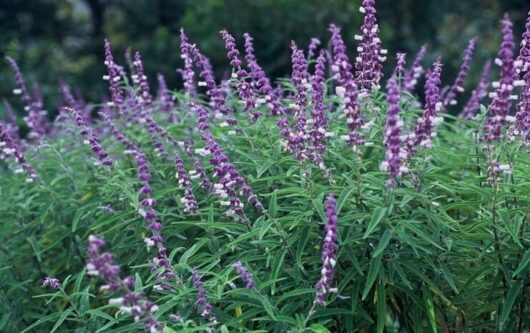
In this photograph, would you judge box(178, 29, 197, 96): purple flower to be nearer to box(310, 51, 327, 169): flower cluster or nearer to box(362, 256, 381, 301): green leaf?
box(310, 51, 327, 169): flower cluster

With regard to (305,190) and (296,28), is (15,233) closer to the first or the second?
(305,190)

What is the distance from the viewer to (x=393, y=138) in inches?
152

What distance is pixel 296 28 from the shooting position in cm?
1563

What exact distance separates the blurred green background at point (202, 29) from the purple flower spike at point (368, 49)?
851 cm

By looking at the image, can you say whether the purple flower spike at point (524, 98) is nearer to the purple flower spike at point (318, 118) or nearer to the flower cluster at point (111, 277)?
the purple flower spike at point (318, 118)

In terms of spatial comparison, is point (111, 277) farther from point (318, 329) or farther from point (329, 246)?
point (318, 329)

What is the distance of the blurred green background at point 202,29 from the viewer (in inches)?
612

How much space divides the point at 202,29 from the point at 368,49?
11.2 metres

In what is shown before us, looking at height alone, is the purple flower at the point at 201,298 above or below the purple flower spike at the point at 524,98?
below

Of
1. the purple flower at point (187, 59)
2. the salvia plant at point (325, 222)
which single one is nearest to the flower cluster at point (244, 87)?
the salvia plant at point (325, 222)

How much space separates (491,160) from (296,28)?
11.6 meters

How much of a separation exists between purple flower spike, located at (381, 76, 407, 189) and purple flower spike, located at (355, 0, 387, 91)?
0.79 m

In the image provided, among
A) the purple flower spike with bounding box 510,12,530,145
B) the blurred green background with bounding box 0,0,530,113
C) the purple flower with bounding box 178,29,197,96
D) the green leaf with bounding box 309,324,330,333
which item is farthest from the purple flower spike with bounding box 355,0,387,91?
the blurred green background with bounding box 0,0,530,113

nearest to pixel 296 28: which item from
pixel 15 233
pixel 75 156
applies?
pixel 75 156
